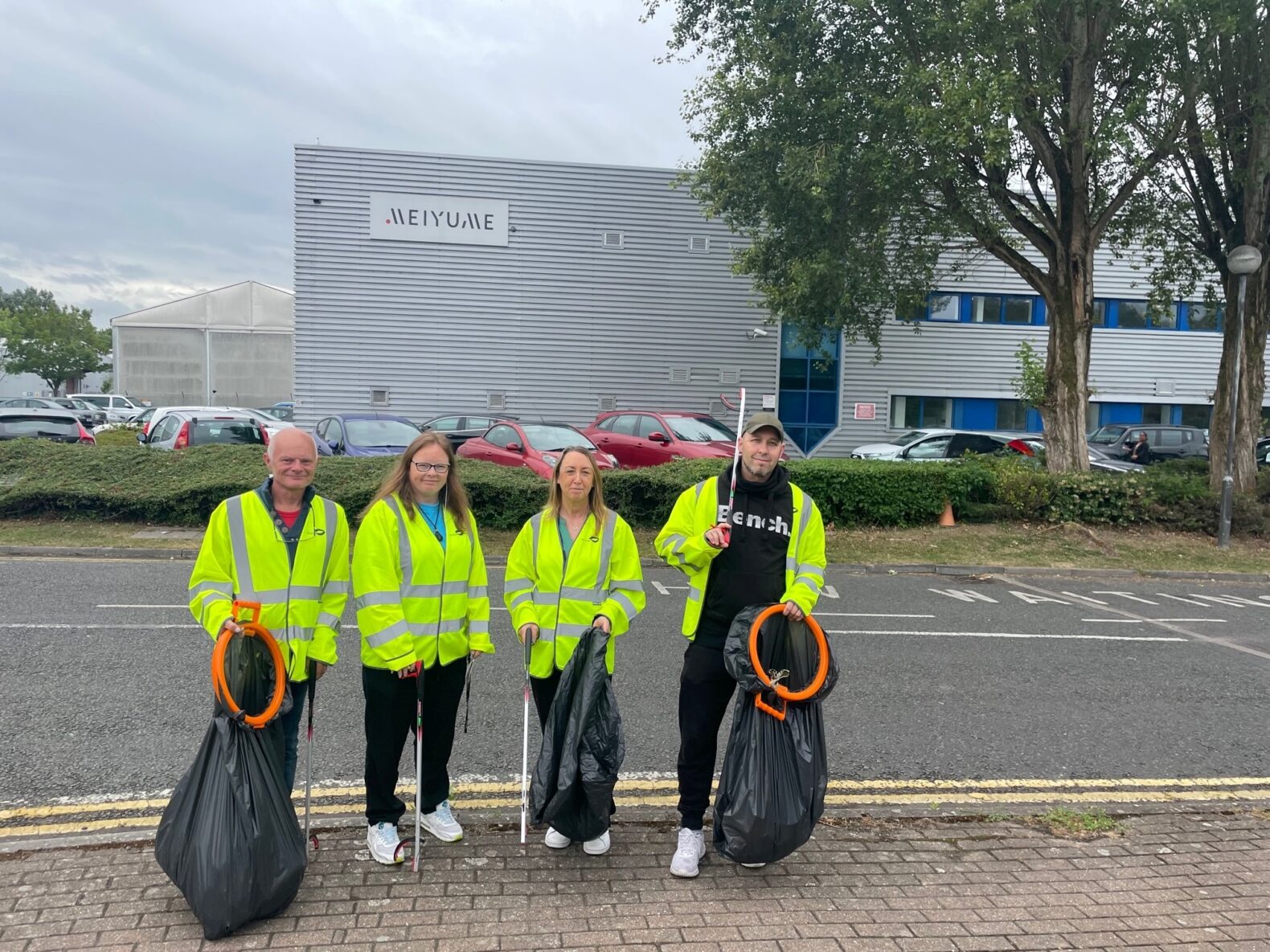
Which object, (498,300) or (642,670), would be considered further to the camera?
A: (498,300)

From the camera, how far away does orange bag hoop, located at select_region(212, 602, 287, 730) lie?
283 centimetres

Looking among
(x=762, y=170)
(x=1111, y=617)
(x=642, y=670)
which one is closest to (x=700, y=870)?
(x=642, y=670)

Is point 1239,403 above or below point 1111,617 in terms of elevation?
above

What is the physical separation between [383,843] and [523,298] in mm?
22376

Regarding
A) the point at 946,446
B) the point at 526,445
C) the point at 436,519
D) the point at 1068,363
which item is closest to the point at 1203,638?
the point at 1068,363

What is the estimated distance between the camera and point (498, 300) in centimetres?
2453

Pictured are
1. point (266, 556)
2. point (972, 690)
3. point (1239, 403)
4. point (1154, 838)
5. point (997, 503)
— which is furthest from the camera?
point (1239, 403)

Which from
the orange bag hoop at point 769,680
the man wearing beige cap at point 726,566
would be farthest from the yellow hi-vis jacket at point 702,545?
the orange bag hoop at point 769,680

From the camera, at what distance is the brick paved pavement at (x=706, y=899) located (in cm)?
287

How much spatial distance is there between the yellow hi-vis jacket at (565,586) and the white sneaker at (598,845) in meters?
0.68

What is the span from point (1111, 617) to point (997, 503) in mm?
5100

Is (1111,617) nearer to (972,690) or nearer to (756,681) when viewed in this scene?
(972,690)

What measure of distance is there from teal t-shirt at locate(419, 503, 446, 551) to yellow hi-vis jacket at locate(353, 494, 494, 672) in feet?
0.05

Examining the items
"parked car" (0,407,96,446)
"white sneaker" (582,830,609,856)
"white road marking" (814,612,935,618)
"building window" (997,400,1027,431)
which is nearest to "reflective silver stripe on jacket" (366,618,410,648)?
"white sneaker" (582,830,609,856)
